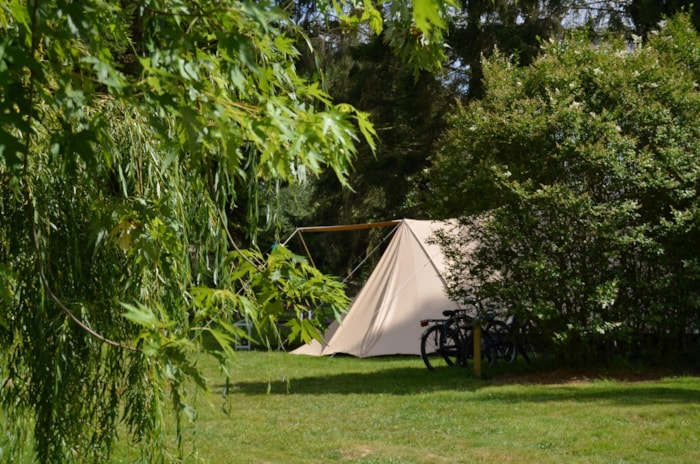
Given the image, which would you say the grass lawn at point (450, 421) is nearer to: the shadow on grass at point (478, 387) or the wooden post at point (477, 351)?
the shadow on grass at point (478, 387)

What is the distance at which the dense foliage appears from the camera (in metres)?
10.6

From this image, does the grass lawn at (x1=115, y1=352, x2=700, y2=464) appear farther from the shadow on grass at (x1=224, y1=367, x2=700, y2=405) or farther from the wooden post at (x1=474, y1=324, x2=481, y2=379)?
the wooden post at (x1=474, y1=324, x2=481, y2=379)

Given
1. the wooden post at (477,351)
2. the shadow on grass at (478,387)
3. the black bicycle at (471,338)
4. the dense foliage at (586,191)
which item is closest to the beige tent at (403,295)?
the shadow on grass at (478,387)

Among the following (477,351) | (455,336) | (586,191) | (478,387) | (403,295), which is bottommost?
(478,387)

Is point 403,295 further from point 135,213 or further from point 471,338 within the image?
point 135,213

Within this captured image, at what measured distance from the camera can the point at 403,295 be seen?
49.2ft

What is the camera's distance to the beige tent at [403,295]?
48.6 ft

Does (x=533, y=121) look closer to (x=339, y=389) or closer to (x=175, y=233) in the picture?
(x=339, y=389)

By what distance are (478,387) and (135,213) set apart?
8.06m

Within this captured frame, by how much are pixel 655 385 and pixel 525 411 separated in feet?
7.44

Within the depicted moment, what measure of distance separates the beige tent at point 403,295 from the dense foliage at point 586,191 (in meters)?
3.50

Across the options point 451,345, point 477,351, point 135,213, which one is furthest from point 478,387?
point 135,213

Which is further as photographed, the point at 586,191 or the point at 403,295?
the point at 403,295

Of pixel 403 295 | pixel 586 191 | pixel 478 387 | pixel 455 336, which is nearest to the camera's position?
pixel 586 191
